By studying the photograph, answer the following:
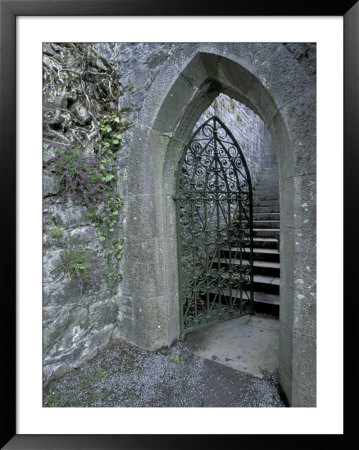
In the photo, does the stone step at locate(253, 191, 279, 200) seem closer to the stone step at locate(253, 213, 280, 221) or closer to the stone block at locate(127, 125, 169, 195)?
the stone step at locate(253, 213, 280, 221)

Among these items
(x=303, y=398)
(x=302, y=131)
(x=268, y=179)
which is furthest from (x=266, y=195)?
(x=303, y=398)

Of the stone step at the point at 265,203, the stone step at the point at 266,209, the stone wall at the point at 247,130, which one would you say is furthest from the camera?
the stone step at the point at 265,203

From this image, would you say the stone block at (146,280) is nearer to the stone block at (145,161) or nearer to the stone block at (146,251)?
the stone block at (146,251)

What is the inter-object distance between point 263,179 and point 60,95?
22.1 ft

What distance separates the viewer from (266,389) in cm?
170

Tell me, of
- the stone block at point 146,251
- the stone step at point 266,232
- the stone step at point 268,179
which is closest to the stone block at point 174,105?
the stone block at point 146,251

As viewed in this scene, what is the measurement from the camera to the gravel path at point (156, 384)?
1603 mm

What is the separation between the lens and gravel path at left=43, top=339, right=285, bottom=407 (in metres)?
1.60

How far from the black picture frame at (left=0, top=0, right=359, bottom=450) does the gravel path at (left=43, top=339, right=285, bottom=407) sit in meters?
0.61

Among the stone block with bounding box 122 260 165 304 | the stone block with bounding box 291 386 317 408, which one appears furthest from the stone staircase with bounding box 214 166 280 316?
the stone block with bounding box 291 386 317 408

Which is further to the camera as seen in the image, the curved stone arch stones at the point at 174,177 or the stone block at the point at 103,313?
the stone block at the point at 103,313

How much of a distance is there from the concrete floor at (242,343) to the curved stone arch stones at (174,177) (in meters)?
0.32
